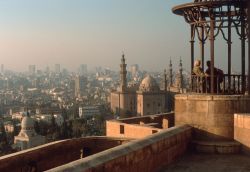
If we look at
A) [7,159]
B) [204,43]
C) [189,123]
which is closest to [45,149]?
[7,159]

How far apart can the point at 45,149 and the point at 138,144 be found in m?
1.44

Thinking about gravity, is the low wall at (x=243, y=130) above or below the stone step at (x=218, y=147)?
above

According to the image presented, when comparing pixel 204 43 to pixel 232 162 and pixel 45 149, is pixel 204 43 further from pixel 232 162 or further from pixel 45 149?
pixel 45 149

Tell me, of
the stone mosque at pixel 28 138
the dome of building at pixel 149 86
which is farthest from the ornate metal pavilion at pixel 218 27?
the dome of building at pixel 149 86

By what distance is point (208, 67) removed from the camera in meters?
6.97

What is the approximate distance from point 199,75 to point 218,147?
1.20 metres

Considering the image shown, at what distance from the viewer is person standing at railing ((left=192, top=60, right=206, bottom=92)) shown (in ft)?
22.2

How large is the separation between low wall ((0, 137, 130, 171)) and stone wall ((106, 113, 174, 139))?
1112mm

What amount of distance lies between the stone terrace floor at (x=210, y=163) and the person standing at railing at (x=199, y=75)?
114cm

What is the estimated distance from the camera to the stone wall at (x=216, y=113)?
6320 mm

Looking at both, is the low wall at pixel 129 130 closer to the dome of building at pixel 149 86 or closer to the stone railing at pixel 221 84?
the stone railing at pixel 221 84

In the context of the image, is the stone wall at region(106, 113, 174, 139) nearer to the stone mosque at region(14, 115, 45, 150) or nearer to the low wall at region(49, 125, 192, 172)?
the low wall at region(49, 125, 192, 172)

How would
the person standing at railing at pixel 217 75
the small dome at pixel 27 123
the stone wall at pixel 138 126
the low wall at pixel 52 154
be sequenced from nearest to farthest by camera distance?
the low wall at pixel 52 154 → the person standing at railing at pixel 217 75 → the stone wall at pixel 138 126 → the small dome at pixel 27 123

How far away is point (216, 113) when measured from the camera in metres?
6.35
